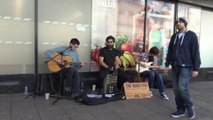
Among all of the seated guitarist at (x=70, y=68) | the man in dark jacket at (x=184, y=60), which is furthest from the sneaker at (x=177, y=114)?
the seated guitarist at (x=70, y=68)

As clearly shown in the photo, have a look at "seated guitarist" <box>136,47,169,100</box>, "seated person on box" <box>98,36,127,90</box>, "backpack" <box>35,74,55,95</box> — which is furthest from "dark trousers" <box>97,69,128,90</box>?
"backpack" <box>35,74,55,95</box>

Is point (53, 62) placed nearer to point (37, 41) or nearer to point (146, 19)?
point (37, 41)

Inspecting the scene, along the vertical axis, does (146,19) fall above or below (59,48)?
above

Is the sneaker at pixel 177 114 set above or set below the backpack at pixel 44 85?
below

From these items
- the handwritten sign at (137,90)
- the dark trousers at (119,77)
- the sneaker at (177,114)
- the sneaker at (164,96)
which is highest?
the dark trousers at (119,77)

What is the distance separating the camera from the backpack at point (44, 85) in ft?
22.1

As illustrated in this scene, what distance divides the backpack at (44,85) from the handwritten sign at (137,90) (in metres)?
1.80

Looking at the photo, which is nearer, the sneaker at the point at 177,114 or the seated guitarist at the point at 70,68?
the sneaker at the point at 177,114

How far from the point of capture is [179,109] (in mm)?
5688

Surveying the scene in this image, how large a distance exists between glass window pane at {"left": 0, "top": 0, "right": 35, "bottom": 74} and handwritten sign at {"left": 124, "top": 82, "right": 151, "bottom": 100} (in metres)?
2.42

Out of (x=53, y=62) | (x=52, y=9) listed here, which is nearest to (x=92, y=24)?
(x=52, y=9)

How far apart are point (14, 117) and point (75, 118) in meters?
1.09

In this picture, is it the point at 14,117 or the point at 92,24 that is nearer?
the point at 14,117

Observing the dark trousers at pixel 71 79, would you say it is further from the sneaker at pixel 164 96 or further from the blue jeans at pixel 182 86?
the blue jeans at pixel 182 86
